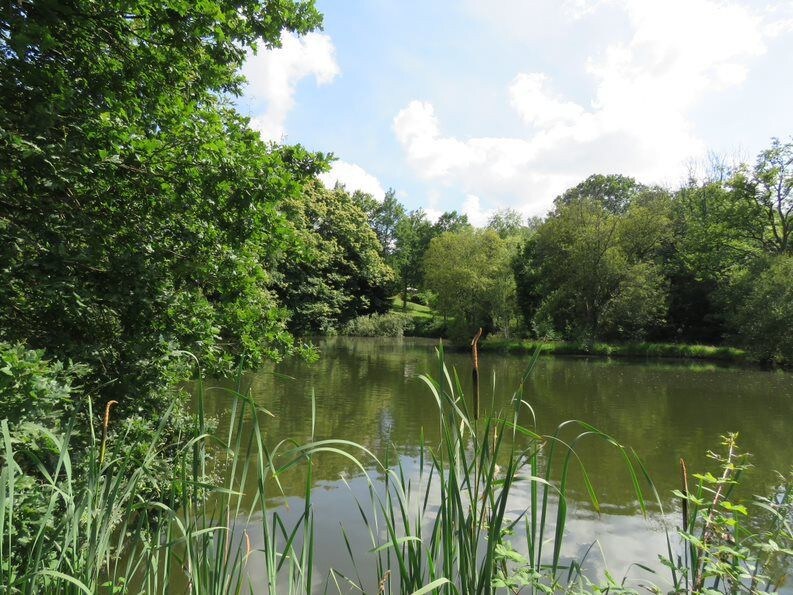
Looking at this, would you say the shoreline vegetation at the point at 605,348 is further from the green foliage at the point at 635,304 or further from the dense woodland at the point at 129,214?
the dense woodland at the point at 129,214

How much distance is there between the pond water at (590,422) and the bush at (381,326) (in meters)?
14.0

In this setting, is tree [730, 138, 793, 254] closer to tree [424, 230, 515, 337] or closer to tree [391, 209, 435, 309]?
tree [424, 230, 515, 337]

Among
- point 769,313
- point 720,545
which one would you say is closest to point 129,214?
point 720,545

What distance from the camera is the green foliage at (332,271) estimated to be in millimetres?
20062

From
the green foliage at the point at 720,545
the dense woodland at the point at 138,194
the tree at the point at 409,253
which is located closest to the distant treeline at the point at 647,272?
the tree at the point at 409,253

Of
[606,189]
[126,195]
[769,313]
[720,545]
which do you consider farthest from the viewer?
[606,189]

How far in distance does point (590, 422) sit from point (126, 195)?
9.59 meters

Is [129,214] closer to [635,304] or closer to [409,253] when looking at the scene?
[635,304]

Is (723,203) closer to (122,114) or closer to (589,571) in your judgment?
(589,571)

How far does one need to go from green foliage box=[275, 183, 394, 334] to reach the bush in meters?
3.27

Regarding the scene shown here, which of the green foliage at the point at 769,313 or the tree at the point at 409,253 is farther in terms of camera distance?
the tree at the point at 409,253

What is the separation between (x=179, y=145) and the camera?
3.69 m

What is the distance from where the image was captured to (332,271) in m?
23.9

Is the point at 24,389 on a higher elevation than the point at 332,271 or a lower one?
lower
